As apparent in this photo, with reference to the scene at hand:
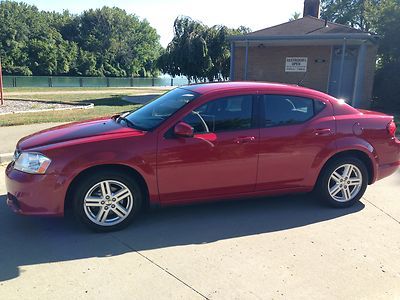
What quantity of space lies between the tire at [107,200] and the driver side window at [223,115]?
3.16 feet

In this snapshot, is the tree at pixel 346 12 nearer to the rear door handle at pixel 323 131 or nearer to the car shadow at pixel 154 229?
the rear door handle at pixel 323 131

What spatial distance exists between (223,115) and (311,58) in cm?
1463

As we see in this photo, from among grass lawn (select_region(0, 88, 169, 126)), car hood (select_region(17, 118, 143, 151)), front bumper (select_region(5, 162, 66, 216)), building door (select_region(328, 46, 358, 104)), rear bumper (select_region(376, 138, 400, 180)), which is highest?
building door (select_region(328, 46, 358, 104))

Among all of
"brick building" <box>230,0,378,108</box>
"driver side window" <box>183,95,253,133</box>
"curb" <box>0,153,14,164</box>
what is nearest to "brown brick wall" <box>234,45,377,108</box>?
"brick building" <box>230,0,378,108</box>

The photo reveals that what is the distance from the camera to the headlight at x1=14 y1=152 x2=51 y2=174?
3.84 metres

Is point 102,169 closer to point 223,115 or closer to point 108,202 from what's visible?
point 108,202

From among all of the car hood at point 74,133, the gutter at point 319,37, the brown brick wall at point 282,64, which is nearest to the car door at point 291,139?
the car hood at point 74,133

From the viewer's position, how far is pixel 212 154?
428cm

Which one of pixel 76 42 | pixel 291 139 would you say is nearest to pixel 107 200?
pixel 291 139

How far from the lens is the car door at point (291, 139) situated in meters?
4.54

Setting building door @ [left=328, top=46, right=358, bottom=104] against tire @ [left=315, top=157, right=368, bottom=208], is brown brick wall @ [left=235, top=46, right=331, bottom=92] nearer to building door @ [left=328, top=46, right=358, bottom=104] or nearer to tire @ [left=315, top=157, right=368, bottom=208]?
building door @ [left=328, top=46, right=358, bottom=104]

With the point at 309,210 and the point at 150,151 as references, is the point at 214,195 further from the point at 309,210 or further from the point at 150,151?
the point at 309,210

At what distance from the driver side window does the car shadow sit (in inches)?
42.7

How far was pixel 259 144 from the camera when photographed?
4461 millimetres
